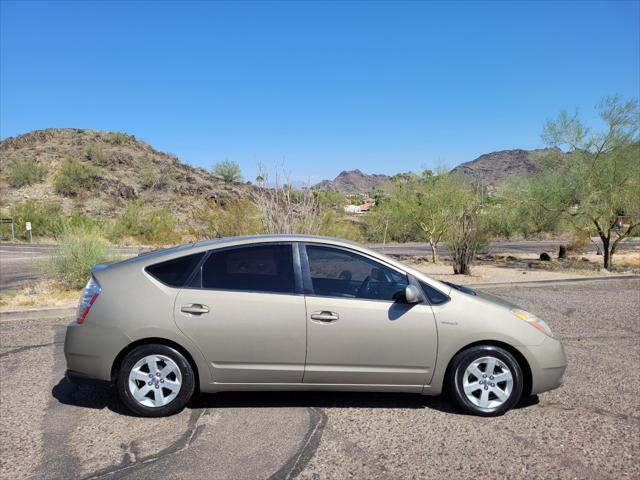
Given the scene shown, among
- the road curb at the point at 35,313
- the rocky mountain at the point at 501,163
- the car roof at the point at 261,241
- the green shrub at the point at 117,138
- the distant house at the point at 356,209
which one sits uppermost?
the rocky mountain at the point at 501,163

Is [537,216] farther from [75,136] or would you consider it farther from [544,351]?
[75,136]

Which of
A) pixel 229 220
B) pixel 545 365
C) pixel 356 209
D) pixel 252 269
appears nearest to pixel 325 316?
pixel 252 269

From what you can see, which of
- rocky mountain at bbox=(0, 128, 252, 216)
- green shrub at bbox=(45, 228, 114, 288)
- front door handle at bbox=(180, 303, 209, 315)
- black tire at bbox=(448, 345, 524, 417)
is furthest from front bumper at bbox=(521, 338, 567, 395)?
rocky mountain at bbox=(0, 128, 252, 216)

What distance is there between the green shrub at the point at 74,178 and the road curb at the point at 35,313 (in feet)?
169

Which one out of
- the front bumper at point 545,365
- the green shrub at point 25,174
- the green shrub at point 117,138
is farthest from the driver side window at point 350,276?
the green shrub at point 117,138

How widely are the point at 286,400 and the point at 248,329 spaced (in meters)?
0.96

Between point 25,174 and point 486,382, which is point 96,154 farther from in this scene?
point 486,382

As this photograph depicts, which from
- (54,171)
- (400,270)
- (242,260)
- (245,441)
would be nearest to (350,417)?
(245,441)

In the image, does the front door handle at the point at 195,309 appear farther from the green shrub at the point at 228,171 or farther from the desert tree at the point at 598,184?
the green shrub at the point at 228,171

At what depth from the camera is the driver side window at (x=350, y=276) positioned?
192 inches

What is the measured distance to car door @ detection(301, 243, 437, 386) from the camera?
471 cm

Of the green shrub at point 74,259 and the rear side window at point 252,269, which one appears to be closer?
the rear side window at point 252,269

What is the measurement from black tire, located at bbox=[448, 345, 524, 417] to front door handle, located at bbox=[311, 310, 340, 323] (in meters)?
1.12

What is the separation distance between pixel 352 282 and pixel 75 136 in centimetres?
7773
